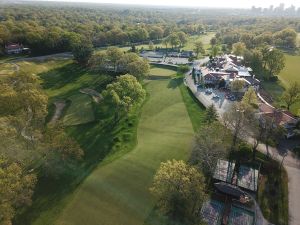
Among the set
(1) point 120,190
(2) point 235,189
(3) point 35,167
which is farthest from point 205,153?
(3) point 35,167

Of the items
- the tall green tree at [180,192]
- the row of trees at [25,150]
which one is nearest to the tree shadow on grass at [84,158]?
the row of trees at [25,150]

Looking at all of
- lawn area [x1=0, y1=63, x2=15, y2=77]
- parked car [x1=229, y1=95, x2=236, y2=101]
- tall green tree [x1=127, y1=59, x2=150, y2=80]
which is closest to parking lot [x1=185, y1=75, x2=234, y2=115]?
parked car [x1=229, y1=95, x2=236, y2=101]

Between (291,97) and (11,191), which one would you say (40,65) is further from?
(291,97)

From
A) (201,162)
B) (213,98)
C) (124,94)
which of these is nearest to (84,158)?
(124,94)

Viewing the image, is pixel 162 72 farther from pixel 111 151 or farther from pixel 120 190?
pixel 120 190

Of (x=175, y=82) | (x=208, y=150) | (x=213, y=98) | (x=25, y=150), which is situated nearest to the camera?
(x=208, y=150)

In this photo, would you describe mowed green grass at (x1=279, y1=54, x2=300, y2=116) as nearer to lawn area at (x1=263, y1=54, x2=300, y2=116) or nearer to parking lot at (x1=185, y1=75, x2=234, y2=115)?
lawn area at (x1=263, y1=54, x2=300, y2=116)
